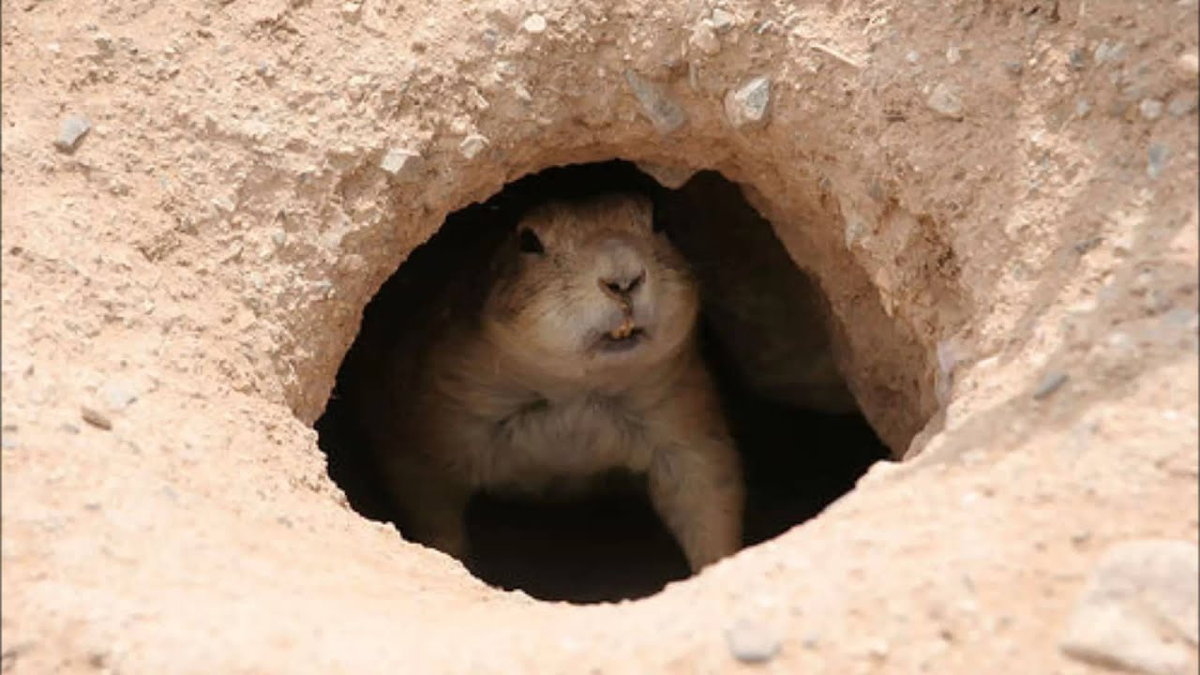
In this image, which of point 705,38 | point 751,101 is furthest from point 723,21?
point 751,101

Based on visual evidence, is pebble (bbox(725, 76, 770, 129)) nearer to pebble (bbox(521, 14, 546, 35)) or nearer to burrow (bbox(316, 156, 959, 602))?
pebble (bbox(521, 14, 546, 35))

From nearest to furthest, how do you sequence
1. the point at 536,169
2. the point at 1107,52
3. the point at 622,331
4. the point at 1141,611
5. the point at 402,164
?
the point at 1141,611 → the point at 1107,52 → the point at 402,164 → the point at 536,169 → the point at 622,331

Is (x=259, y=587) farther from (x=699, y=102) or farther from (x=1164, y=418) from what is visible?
(x=699, y=102)

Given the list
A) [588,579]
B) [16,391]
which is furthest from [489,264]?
[16,391]

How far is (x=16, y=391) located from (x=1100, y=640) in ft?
7.72

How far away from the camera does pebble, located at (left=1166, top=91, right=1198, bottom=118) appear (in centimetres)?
382

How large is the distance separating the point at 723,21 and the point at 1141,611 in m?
2.41

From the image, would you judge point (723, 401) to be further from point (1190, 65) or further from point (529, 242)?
point (1190, 65)

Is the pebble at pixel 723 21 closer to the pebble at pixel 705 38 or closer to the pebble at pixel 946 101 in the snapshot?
the pebble at pixel 705 38

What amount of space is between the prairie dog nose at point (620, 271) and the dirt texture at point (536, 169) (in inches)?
15.0

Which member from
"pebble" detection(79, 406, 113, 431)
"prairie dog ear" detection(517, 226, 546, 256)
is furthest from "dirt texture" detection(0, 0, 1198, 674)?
"prairie dog ear" detection(517, 226, 546, 256)

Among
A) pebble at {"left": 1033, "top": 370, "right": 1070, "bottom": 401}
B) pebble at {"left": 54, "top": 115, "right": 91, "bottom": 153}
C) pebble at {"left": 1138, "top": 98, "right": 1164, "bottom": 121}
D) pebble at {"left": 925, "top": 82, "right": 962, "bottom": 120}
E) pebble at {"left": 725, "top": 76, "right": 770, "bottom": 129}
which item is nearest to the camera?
pebble at {"left": 1033, "top": 370, "right": 1070, "bottom": 401}

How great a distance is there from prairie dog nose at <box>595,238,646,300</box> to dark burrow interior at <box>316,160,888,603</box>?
80 cm

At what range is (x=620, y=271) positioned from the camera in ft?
18.7
